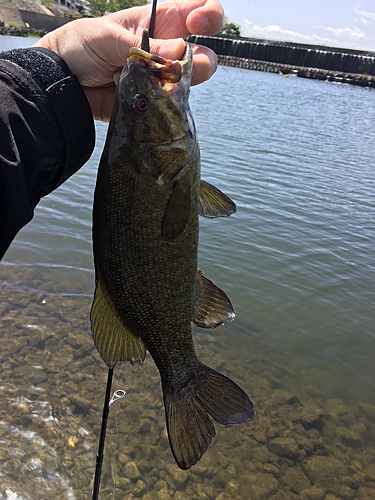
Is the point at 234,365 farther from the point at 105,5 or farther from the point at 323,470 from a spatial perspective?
the point at 105,5

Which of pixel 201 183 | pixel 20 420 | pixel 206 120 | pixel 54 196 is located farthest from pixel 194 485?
pixel 206 120

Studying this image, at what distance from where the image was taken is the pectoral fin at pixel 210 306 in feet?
6.99

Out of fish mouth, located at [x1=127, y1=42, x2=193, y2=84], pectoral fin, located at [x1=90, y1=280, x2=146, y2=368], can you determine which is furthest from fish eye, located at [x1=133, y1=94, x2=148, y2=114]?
pectoral fin, located at [x1=90, y1=280, x2=146, y2=368]

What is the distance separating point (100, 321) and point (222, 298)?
0.66 metres

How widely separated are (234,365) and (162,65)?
454 centimetres

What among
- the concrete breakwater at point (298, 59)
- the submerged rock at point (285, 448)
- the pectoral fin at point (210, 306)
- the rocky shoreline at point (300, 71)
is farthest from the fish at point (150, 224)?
the concrete breakwater at point (298, 59)

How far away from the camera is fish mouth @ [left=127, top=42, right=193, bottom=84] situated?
1789 mm

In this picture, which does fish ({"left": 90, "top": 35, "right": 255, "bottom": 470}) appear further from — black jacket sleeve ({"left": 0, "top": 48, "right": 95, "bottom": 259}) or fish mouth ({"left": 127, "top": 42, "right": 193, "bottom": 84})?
black jacket sleeve ({"left": 0, "top": 48, "right": 95, "bottom": 259})

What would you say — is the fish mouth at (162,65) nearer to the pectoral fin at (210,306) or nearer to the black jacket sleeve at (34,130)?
the black jacket sleeve at (34,130)

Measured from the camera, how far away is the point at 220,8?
6.92 feet

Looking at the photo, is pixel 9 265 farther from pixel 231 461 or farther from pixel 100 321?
pixel 100 321

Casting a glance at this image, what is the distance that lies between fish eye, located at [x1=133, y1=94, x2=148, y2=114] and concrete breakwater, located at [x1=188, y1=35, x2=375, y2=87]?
64.8m

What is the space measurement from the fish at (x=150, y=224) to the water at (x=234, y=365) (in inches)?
99.0

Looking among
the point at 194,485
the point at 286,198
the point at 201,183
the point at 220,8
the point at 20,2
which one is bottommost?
the point at 194,485
